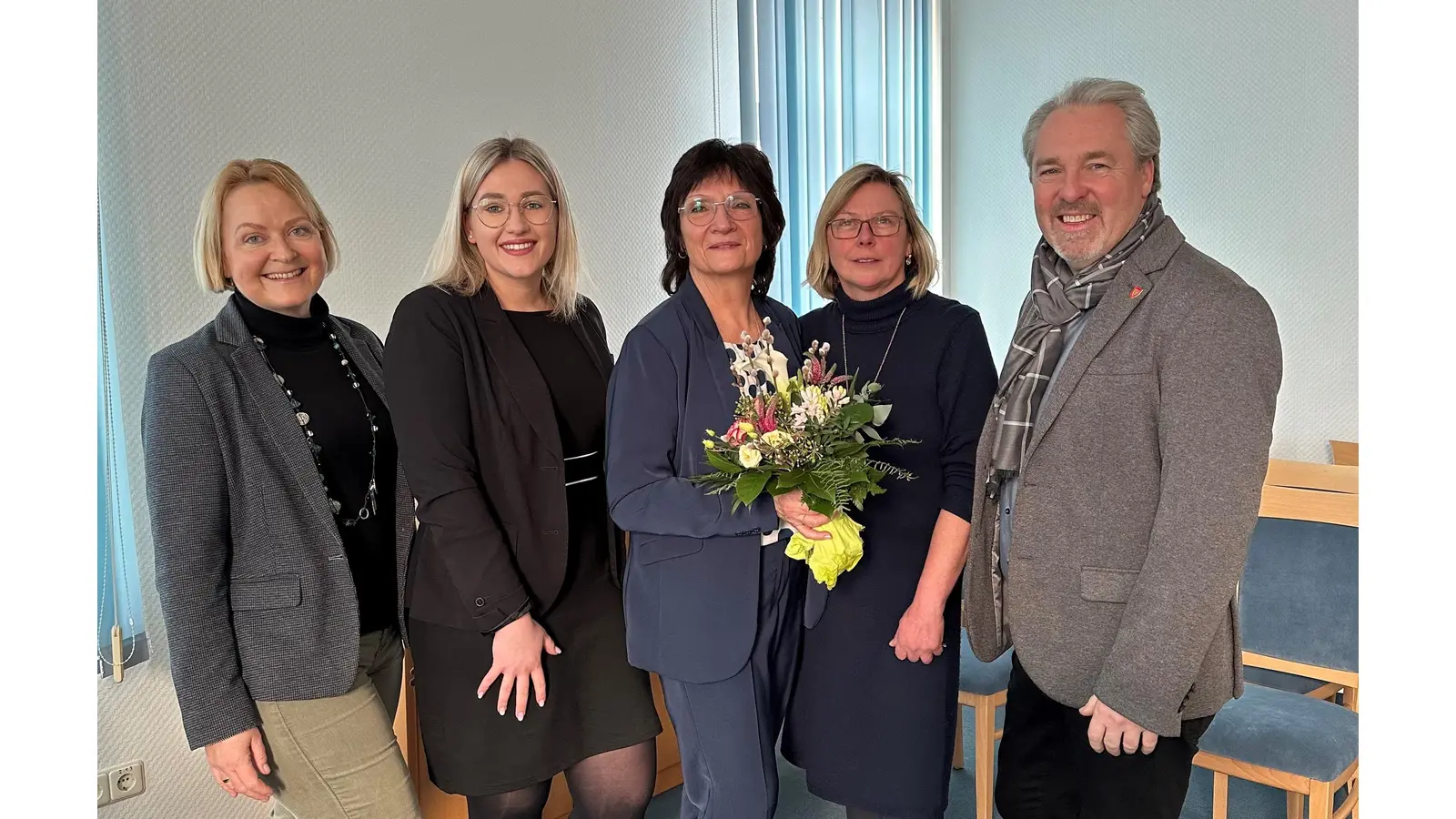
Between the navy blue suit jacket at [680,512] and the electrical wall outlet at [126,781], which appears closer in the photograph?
the navy blue suit jacket at [680,512]

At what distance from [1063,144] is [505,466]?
1215 millimetres

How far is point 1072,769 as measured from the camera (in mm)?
1816

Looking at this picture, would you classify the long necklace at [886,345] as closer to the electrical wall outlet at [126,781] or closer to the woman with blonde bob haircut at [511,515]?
the woman with blonde bob haircut at [511,515]

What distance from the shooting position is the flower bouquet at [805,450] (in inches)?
67.2

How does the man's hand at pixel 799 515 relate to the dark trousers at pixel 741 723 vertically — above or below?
above

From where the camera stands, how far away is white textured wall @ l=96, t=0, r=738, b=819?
236 centimetres

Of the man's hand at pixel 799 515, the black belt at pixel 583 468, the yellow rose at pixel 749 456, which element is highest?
the yellow rose at pixel 749 456

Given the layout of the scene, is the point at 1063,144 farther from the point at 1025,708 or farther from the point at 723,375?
the point at 1025,708

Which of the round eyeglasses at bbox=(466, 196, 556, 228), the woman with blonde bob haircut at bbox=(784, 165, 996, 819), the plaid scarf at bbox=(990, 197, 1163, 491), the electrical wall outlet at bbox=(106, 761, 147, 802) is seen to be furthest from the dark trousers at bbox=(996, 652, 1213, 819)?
the electrical wall outlet at bbox=(106, 761, 147, 802)

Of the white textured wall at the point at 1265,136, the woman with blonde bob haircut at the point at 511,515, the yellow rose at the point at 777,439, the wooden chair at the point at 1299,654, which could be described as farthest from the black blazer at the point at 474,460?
the white textured wall at the point at 1265,136

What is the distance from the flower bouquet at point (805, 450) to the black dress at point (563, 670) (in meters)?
0.34

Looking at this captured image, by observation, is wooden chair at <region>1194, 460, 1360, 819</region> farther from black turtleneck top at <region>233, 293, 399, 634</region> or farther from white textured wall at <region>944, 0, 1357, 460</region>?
black turtleneck top at <region>233, 293, 399, 634</region>

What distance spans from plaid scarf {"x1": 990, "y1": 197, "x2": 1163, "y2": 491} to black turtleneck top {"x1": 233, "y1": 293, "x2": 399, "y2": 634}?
4.00ft
